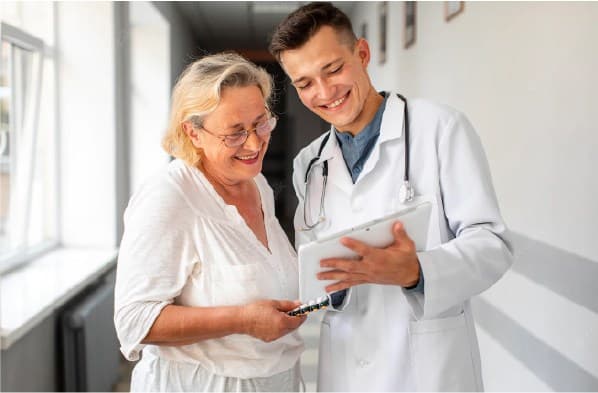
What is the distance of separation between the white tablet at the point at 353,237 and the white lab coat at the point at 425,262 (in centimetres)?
9

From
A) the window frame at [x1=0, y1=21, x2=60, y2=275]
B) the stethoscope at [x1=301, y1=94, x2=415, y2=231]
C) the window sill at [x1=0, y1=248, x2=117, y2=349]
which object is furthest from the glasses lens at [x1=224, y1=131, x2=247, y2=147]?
the window frame at [x1=0, y1=21, x2=60, y2=275]

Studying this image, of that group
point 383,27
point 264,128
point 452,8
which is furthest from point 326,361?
point 383,27

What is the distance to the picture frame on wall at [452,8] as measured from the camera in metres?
2.91

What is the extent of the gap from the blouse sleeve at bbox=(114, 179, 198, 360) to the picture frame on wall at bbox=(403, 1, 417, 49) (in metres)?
3.10

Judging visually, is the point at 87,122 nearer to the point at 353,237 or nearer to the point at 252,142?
the point at 252,142

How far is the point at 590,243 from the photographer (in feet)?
5.60

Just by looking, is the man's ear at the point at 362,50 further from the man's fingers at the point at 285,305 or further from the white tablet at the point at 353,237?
the man's fingers at the point at 285,305

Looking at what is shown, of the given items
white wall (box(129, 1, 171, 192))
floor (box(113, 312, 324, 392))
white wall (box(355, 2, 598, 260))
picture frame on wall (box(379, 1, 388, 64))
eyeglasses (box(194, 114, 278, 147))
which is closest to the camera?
eyeglasses (box(194, 114, 278, 147))

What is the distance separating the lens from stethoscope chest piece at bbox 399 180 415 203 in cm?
136

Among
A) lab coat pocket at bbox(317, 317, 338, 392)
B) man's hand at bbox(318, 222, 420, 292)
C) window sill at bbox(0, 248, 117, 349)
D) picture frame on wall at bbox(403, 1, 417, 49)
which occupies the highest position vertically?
picture frame on wall at bbox(403, 1, 417, 49)

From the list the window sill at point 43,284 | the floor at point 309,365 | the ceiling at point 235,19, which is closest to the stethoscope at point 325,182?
the floor at point 309,365

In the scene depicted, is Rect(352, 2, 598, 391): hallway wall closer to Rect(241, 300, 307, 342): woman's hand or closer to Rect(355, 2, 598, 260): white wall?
Rect(355, 2, 598, 260): white wall

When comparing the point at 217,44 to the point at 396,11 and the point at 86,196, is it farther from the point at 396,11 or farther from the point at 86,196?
the point at 86,196

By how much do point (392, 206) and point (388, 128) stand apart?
0.64 feet
